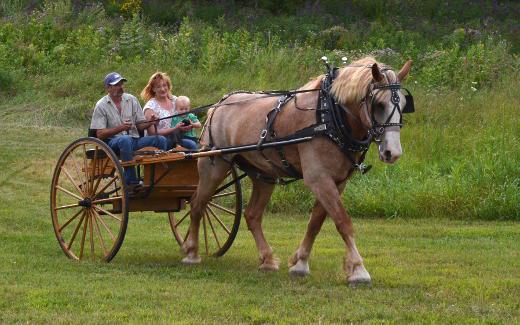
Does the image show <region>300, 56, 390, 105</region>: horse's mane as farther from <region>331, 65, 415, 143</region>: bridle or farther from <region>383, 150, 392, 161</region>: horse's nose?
<region>383, 150, 392, 161</region>: horse's nose

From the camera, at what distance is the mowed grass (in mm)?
6957

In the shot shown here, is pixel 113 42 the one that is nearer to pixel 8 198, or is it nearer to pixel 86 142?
pixel 8 198

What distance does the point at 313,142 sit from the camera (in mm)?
8406

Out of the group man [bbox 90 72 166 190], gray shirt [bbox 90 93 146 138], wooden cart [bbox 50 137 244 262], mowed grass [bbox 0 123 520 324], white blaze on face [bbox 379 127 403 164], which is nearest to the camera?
mowed grass [bbox 0 123 520 324]

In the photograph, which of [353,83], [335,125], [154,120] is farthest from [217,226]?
[353,83]

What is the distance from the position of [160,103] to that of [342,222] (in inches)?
112

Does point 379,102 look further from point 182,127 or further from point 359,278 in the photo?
point 182,127

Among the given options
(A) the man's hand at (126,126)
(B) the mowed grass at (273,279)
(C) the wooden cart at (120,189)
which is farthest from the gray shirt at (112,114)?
(B) the mowed grass at (273,279)

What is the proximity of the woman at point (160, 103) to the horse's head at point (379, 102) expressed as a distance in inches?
90.4

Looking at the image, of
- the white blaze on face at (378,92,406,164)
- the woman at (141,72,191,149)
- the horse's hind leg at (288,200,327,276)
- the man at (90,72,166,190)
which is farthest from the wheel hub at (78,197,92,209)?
the white blaze on face at (378,92,406,164)

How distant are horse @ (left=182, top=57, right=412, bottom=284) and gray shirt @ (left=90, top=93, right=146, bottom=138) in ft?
2.36

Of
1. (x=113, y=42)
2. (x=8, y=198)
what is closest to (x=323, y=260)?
(x=8, y=198)

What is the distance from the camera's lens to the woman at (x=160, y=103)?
33.2 feet

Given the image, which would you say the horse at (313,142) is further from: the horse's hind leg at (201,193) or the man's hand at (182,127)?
the man's hand at (182,127)
